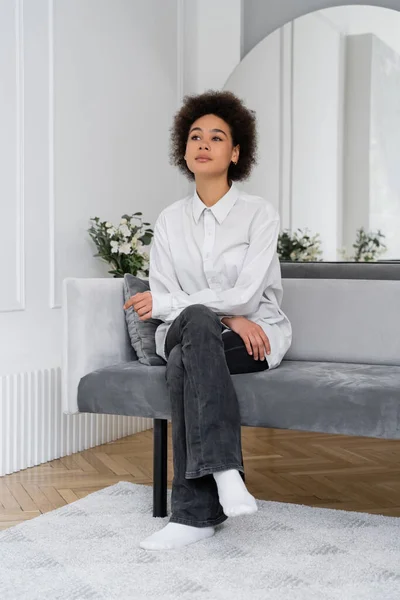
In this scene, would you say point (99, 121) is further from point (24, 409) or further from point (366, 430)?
point (366, 430)

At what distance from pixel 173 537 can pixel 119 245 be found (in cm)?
172

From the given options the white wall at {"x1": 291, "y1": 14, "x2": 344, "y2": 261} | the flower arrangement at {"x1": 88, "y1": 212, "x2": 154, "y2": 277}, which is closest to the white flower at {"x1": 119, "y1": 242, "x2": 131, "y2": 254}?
the flower arrangement at {"x1": 88, "y1": 212, "x2": 154, "y2": 277}

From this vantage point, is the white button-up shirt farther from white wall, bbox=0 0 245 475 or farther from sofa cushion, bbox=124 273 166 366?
white wall, bbox=0 0 245 475

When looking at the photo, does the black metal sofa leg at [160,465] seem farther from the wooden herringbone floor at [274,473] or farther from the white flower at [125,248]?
the white flower at [125,248]

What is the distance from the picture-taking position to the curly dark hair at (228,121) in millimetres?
2551

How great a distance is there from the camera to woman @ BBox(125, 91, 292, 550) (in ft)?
6.60

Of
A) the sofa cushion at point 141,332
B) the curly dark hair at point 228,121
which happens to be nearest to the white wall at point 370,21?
the curly dark hair at point 228,121

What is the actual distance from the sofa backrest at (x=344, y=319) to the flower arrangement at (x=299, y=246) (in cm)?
153

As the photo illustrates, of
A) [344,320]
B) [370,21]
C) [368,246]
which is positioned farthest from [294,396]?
[370,21]

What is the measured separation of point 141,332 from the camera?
8.16 ft

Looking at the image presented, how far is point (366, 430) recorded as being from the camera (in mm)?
2039

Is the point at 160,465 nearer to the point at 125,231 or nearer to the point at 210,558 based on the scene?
the point at 210,558

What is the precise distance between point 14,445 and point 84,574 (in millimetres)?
1201

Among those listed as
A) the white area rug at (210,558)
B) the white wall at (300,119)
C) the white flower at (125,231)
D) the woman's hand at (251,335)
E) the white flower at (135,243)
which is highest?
the white wall at (300,119)
